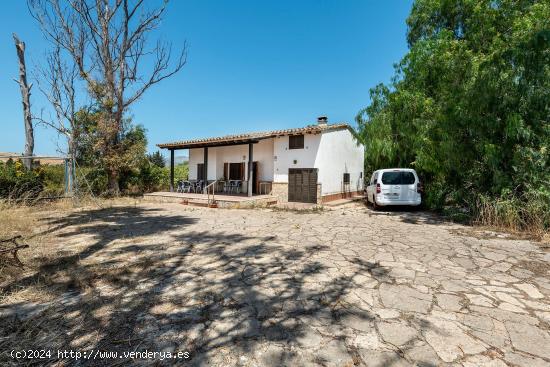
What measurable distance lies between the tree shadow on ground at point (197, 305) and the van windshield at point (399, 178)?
660cm

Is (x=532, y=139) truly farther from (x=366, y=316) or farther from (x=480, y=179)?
(x=366, y=316)

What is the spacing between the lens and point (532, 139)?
21.8 ft

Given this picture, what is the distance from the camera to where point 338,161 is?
15.6m

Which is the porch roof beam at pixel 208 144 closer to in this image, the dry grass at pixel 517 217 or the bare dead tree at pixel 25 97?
the bare dead tree at pixel 25 97

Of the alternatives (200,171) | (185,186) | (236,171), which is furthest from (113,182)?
(236,171)

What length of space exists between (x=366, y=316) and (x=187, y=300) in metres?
1.90

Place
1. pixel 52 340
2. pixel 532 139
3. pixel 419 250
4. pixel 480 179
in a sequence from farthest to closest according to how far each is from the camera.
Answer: pixel 480 179
pixel 532 139
pixel 419 250
pixel 52 340

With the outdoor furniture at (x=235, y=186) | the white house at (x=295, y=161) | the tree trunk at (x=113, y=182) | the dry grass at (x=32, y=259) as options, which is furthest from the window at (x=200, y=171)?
the dry grass at (x=32, y=259)

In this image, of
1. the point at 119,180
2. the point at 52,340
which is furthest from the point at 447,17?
the point at 119,180

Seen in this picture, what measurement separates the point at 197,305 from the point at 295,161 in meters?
12.1

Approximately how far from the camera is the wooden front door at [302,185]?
14.1 metres

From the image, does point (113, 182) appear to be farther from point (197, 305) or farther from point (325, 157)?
point (197, 305)

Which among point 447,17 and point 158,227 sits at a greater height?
point 447,17

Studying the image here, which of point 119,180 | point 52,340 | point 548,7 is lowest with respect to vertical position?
point 52,340
